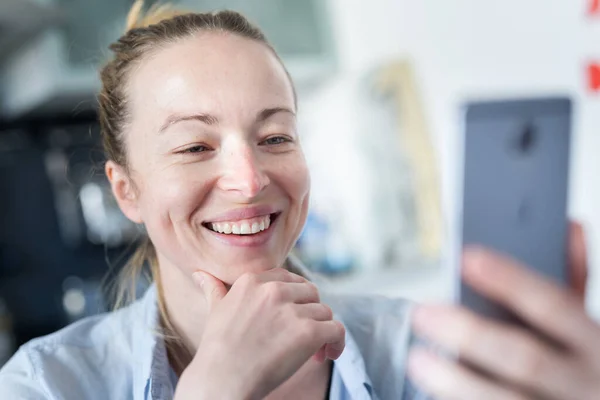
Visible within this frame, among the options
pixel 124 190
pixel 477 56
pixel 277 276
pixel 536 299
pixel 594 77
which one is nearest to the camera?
pixel 536 299

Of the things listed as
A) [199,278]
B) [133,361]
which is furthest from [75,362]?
[199,278]

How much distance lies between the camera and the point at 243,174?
0.56m

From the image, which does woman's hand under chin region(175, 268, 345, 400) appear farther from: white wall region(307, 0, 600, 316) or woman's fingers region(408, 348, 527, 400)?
white wall region(307, 0, 600, 316)

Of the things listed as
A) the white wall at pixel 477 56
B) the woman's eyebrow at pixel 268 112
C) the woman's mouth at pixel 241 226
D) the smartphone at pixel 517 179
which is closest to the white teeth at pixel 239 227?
the woman's mouth at pixel 241 226

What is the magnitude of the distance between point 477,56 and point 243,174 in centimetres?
107

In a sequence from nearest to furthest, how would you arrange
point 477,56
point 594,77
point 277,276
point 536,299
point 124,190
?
point 536,299, point 277,276, point 124,190, point 594,77, point 477,56

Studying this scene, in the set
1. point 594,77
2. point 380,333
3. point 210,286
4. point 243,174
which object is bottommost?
point 380,333

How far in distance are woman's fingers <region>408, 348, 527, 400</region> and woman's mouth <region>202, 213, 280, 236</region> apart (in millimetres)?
312

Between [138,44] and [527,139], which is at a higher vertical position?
[138,44]

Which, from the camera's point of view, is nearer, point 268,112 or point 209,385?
point 209,385

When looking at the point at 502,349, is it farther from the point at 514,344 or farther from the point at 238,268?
the point at 238,268

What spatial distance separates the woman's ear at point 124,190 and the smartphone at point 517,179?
1.34ft

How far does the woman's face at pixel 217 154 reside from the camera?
0.56m

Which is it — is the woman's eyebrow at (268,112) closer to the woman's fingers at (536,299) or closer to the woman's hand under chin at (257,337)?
the woman's hand under chin at (257,337)
